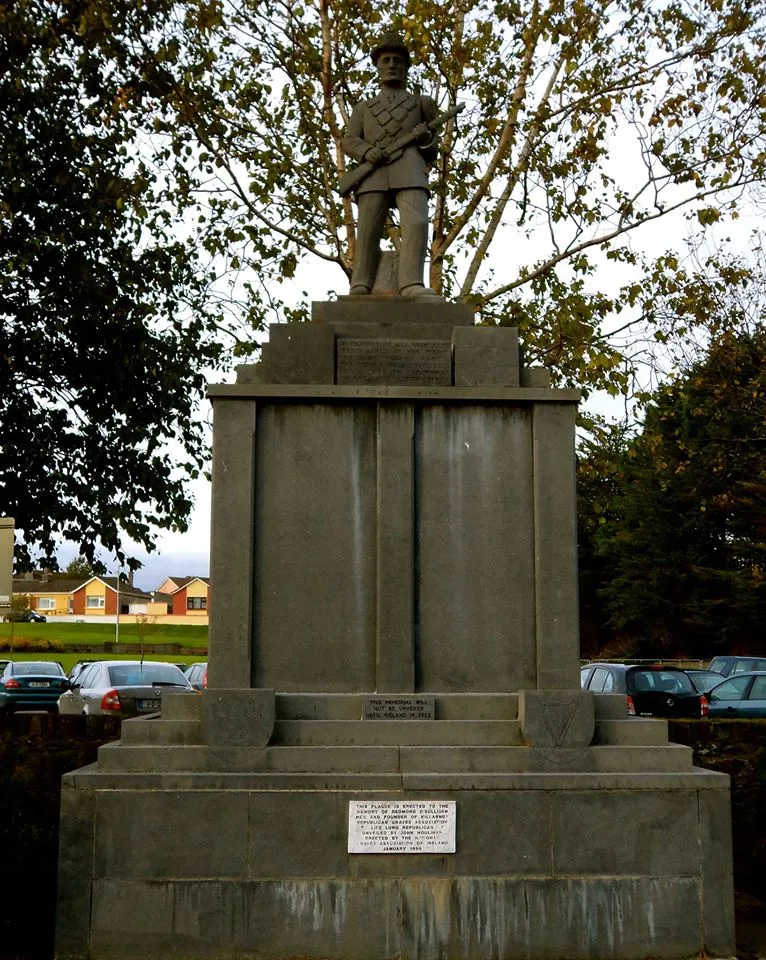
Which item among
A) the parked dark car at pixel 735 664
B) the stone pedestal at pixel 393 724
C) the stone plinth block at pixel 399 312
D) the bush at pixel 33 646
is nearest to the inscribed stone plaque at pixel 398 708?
the stone pedestal at pixel 393 724

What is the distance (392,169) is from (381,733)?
4440 mm

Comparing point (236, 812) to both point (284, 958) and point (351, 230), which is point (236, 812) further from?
point (351, 230)

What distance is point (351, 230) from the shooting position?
19.2 m

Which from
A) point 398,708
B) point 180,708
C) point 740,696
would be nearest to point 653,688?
point 740,696

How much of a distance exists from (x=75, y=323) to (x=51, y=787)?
29.0ft

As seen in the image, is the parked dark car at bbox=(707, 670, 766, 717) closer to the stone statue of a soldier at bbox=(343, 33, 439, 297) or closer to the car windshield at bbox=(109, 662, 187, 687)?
the car windshield at bbox=(109, 662, 187, 687)

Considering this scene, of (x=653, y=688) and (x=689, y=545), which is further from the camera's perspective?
(x=689, y=545)

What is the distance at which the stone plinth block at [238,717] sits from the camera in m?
7.51

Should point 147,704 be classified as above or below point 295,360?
below

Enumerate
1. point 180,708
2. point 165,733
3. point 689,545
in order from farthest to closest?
1. point 689,545
2. point 180,708
3. point 165,733

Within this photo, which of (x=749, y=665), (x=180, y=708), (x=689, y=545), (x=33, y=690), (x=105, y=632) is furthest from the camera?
(x=105, y=632)

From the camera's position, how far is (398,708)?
7.77 m

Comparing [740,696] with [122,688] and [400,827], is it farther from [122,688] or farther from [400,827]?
[400,827]

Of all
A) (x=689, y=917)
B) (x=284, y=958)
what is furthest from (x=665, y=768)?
(x=284, y=958)
